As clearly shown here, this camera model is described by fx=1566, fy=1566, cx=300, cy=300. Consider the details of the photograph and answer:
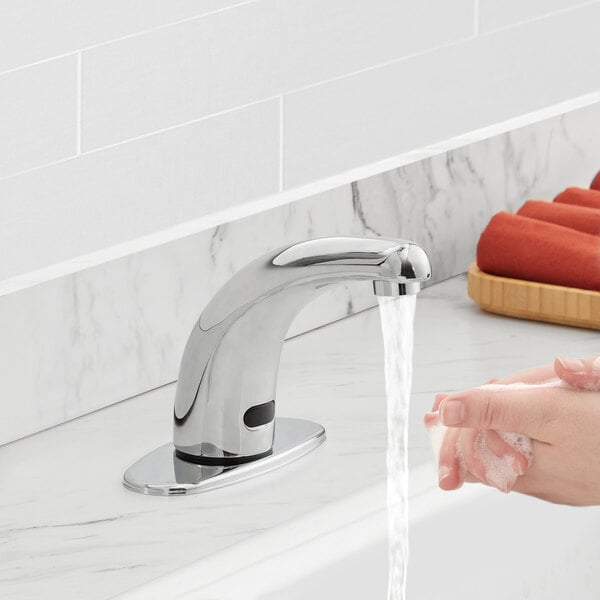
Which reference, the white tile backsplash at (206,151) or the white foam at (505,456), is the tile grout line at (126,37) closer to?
the white tile backsplash at (206,151)

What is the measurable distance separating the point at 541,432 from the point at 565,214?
0.53m

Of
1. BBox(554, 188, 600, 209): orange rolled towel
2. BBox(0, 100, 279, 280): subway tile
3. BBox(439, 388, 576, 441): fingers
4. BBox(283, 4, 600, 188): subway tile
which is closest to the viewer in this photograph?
BBox(439, 388, 576, 441): fingers

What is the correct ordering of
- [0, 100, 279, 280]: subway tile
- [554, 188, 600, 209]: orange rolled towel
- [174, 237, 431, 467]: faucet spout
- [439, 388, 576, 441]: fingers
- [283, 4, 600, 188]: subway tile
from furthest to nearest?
[554, 188, 600, 209]: orange rolled towel, [283, 4, 600, 188]: subway tile, [0, 100, 279, 280]: subway tile, [174, 237, 431, 467]: faucet spout, [439, 388, 576, 441]: fingers

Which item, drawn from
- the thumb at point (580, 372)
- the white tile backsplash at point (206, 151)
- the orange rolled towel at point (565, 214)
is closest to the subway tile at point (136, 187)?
the white tile backsplash at point (206, 151)

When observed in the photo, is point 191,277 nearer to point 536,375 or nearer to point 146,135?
point 146,135

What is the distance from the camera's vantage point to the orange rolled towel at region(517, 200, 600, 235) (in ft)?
4.53

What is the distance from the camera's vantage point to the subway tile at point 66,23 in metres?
1.04

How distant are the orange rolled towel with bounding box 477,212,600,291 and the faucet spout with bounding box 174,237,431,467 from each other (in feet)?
1.19

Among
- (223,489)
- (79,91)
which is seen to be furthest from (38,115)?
(223,489)

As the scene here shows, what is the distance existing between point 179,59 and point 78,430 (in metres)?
0.29

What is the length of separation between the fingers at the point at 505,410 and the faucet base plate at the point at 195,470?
233mm

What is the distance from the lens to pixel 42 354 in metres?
1.12

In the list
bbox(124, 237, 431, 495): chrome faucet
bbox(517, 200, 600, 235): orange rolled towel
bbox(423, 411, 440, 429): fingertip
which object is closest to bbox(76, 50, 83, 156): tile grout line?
bbox(124, 237, 431, 495): chrome faucet

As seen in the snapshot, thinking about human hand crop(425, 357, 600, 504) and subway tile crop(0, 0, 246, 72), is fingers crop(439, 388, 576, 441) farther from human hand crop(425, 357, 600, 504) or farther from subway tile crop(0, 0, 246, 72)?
subway tile crop(0, 0, 246, 72)
